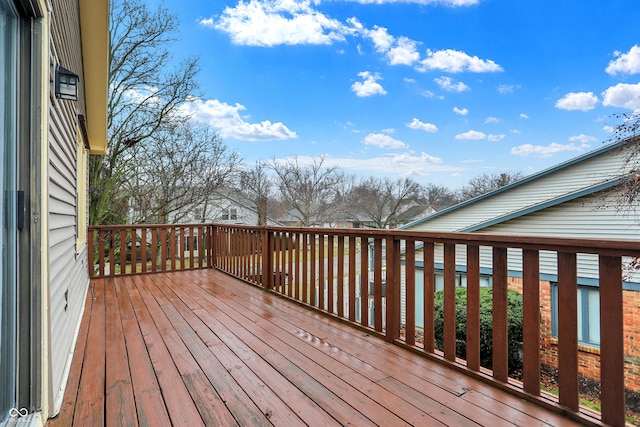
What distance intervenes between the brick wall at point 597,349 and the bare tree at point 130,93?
34.0ft

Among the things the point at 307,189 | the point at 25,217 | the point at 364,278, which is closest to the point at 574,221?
the point at 364,278

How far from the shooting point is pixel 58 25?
2037mm

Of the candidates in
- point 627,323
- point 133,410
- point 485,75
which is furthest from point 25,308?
point 485,75

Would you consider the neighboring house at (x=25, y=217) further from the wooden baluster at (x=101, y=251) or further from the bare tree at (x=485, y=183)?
the bare tree at (x=485, y=183)

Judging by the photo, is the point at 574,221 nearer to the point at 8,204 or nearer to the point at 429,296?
the point at 429,296

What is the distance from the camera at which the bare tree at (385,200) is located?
80.0ft

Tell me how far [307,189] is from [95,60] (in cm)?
1758

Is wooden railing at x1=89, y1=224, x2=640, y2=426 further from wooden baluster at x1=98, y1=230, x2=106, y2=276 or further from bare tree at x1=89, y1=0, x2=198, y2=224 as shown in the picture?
bare tree at x1=89, y1=0, x2=198, y2=224

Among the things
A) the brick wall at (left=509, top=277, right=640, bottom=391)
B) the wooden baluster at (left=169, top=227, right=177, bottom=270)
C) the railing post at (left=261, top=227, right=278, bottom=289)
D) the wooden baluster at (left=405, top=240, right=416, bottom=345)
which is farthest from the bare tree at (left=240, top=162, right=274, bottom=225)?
the wooden baluster at (left=405, top=240, right=416, bottom=345)

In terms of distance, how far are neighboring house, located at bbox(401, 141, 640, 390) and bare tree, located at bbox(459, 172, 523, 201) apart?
1473 cm

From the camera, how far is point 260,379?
1.93m

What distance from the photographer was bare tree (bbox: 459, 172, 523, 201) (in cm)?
2258

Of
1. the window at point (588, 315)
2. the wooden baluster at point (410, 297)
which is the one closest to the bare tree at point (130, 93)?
the wooden baluster at point (410, 297)

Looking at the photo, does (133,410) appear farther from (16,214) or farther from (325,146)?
(325,146)
